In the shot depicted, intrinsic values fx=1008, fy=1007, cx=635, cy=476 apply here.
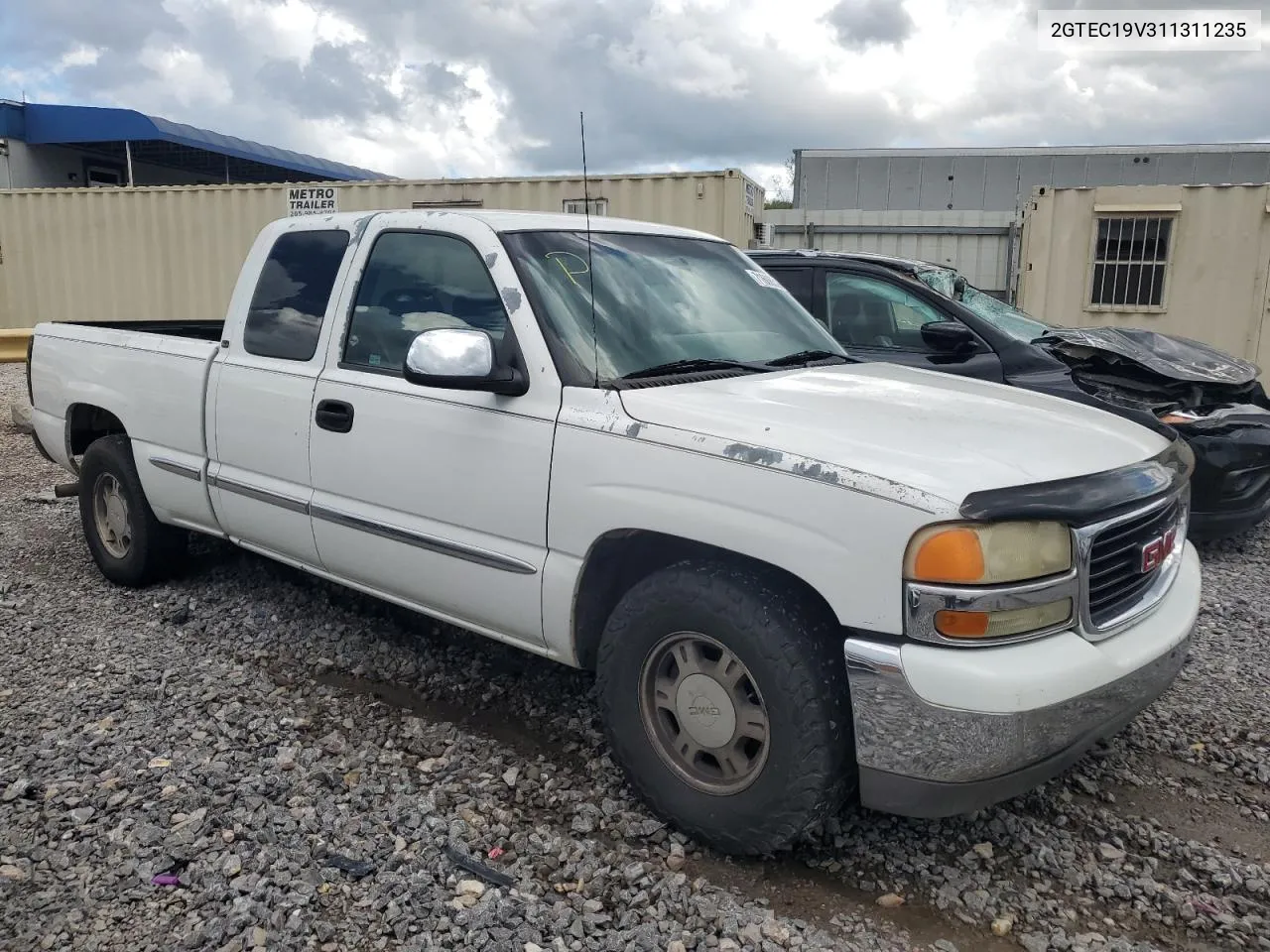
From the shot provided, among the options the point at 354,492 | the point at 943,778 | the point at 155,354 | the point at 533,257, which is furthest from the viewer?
the point at 155,354

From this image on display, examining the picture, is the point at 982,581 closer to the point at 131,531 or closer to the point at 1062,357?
the point at 131,531

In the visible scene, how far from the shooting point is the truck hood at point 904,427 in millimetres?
2451

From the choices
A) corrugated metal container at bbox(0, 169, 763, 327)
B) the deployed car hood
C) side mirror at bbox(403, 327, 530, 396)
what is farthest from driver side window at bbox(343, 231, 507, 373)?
corrugated metal container at bbox(0, 169, 763, 327)

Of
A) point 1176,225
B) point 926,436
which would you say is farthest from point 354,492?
point 1176,225

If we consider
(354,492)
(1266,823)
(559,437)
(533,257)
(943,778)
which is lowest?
(1266,823)

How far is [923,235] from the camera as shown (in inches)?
618

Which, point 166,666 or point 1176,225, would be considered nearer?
point 166,666

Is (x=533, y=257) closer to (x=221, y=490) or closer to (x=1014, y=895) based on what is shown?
(x=221, y=490)

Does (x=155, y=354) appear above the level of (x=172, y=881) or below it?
above

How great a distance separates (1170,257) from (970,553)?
514 inches

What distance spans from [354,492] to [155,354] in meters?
1.62

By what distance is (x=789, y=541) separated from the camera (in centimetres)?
250

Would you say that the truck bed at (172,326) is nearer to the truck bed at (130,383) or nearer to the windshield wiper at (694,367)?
the truck bed at (130,383)

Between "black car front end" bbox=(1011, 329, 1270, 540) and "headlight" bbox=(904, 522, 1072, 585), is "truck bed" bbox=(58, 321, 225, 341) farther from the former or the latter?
"black car front end" bbox=(1011, 329, 1270, 540)
